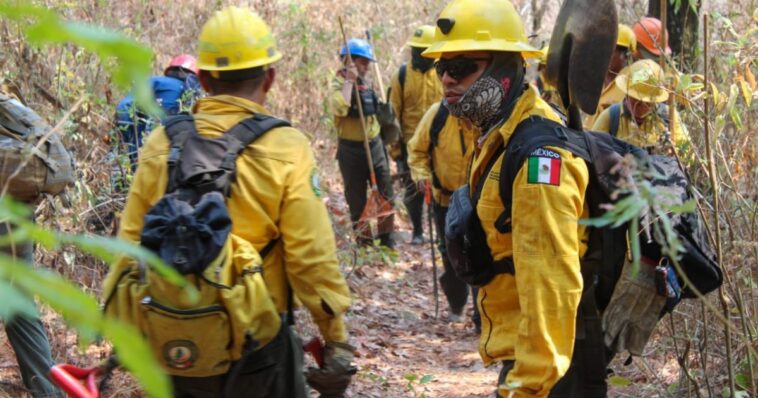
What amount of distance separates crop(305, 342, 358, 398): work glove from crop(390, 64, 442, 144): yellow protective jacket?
7339mm

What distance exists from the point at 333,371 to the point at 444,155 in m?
4.62

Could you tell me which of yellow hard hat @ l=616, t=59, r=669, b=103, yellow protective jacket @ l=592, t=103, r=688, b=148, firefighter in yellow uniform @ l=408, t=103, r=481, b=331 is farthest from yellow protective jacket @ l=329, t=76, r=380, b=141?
yellow hard hat @ l=616, t=59, r=669, b=103

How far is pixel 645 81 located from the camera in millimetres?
4414

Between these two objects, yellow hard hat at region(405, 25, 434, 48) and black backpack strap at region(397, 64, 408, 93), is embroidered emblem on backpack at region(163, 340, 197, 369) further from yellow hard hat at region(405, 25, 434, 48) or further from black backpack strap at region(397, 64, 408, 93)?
black backpack strap at region(397, 64, 408, 93)

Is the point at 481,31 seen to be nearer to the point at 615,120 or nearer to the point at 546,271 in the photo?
the point at 546,271

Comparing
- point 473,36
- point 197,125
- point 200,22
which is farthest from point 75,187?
point 200,22

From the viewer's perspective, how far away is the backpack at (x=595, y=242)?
131 inches

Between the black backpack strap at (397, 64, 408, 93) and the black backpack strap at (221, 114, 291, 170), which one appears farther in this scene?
the black backpack strap at (397, 64, 408, 93)

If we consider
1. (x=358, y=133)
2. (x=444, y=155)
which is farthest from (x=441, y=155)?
(x=358, y=133)

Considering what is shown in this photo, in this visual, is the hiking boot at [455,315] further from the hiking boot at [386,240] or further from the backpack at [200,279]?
the backpack at [200,279]

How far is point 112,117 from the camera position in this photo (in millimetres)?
7355

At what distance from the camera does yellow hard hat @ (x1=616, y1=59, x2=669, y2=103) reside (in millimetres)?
4234

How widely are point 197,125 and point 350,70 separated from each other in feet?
24.2

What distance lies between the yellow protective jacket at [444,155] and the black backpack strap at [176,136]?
4.47 metres
